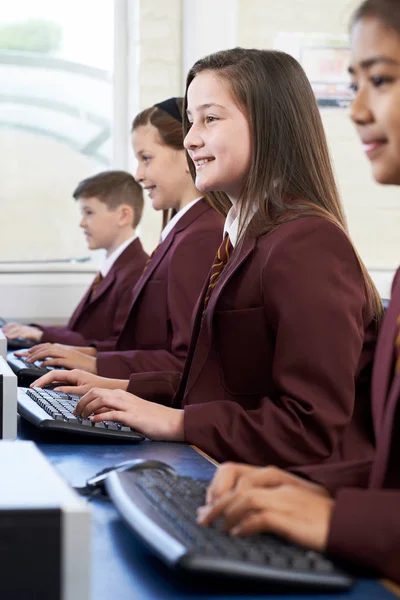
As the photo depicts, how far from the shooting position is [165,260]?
2510 mm

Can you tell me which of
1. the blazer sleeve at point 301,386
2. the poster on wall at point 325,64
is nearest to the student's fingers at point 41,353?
the blazer sleeve at point 301,386

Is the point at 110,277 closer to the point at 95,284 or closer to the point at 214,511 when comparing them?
the point at 95,284

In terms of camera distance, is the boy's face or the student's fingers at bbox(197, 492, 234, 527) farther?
the boy's face

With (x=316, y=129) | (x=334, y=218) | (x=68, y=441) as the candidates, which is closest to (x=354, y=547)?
(x=68, y=441)

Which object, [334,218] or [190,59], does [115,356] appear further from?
[190,59]

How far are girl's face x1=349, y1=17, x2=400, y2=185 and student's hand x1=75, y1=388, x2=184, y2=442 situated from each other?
597 mm

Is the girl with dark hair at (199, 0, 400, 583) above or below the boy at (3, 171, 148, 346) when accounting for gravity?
above

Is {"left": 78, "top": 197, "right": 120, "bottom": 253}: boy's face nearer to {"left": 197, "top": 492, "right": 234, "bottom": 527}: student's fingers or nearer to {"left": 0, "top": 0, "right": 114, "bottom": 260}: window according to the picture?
{"left": 0, "top": 0, "right": 114, "bottom": 260}: window

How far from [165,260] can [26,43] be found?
6.79 feet

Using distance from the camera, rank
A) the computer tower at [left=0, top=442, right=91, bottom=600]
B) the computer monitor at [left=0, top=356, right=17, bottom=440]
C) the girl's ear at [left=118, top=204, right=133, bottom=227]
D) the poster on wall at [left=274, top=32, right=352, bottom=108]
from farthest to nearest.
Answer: the poster on wall at [left=274, top=32, right=352, bottom=108]
the girl's ear at [left=118, top=204, right=133, bottom=227]
the computer monitor at [left=0, top=356, right=17, bottom=440]
the computer tower at [left=0, top=442, right=91, bottom=600]

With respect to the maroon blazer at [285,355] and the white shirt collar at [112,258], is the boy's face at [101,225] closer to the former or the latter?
the white shirt collar at [112,258]

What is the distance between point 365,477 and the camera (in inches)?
44.9

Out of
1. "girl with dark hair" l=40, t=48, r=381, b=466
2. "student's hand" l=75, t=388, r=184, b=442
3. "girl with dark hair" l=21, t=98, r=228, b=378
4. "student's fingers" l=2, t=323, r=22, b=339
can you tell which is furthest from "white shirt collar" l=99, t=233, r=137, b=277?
"student's hand" l=75, t=388, r=184, b=442

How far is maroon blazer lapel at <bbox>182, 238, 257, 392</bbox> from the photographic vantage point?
1.63 metres
